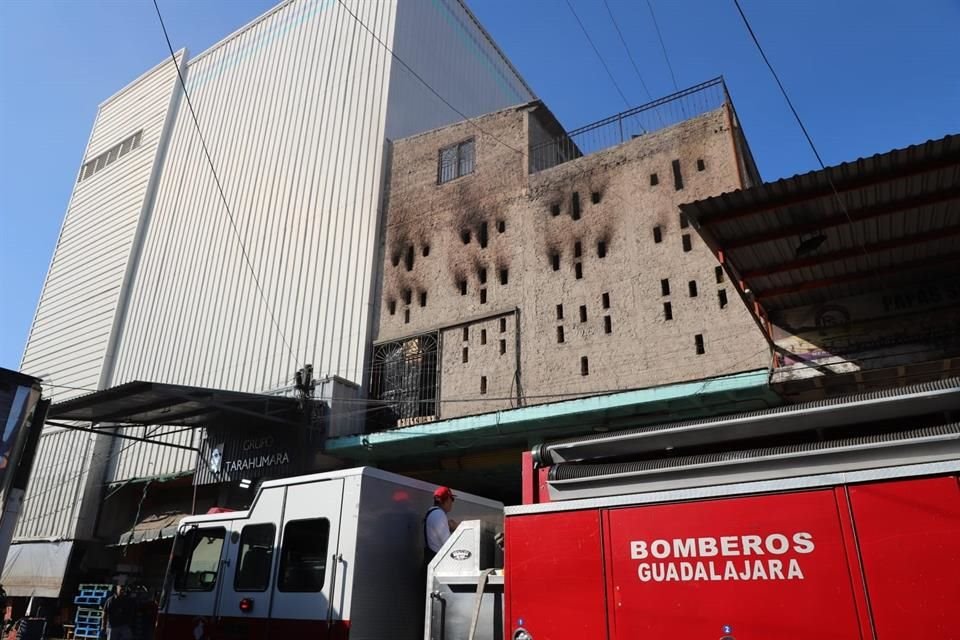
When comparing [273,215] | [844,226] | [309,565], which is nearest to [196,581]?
[309,565]

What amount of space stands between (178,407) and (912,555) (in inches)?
670

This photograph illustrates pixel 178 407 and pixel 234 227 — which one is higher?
pixel 234 227

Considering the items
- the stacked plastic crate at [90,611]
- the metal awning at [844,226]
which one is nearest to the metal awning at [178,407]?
the stacked plastic crate at [90,611]

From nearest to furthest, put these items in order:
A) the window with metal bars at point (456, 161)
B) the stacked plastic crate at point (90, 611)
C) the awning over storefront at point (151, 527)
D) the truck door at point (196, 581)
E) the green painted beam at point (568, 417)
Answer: the truck door at point (196, 581), the green painted beam at point (568, 417), the stacked plastic crate at point (90, 611), the awning over storefront at point (151, 527), the window with metal bars at point (456, 161)

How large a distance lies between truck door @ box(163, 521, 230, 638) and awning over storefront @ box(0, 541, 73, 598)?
16491 mm

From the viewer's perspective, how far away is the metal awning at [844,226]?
28.5ft

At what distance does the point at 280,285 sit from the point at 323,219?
254 centimetres

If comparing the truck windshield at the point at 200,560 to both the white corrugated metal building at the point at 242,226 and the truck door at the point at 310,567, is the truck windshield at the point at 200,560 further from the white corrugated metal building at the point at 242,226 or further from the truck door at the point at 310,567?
the white corrugated metal building at the point at 242,226

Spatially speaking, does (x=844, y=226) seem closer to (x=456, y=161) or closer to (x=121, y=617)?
(x=456, y=161)

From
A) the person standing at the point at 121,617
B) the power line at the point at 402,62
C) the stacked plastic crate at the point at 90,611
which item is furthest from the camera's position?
the power line at the point at 402,62

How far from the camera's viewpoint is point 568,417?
13.5m

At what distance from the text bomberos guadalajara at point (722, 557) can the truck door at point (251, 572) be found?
3.88 meters

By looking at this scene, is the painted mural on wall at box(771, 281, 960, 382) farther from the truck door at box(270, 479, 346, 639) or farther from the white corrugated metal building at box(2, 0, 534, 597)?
the white corrugated metal building at box(2, 0, 534, 597)

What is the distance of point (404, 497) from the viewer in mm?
6527
